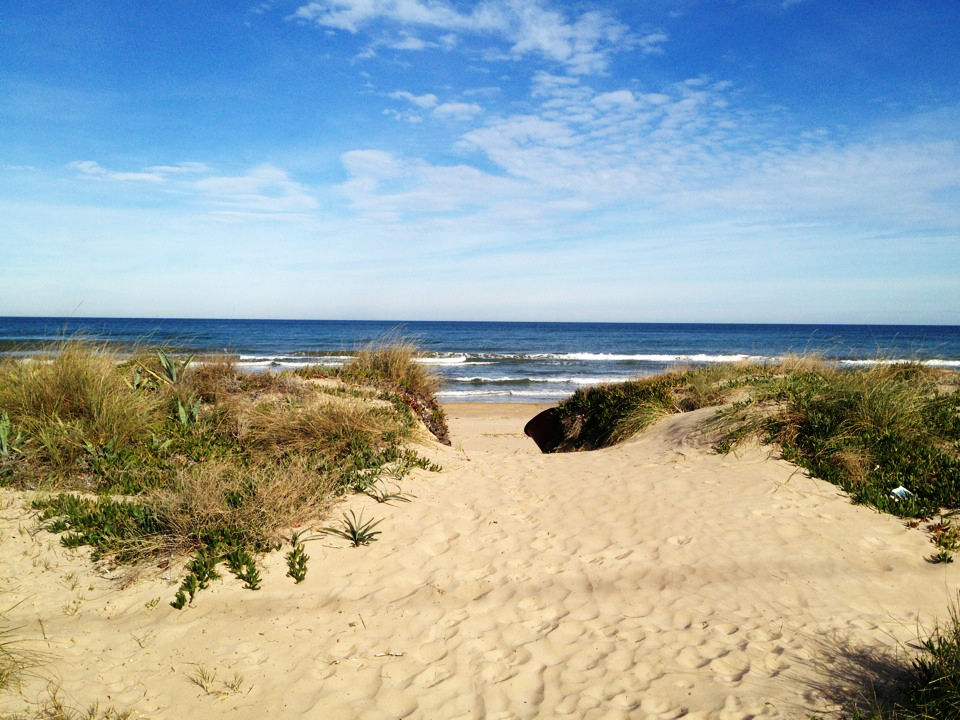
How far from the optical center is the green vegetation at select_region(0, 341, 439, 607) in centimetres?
507

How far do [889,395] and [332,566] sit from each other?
24.3 ft

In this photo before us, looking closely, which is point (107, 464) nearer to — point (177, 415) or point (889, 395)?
point (177, 415)

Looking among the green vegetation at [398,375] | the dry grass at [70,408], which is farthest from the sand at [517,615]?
the green vegetation at [398,375]

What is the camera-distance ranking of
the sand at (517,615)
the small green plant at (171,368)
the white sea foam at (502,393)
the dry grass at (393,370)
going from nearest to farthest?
the sand at (517,615), the small green plant at (171,368), the dry grass at (393,370), the white sea foam at (502,393)

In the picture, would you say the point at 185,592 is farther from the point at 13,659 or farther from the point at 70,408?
the point at 70,408

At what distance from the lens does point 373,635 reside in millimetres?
4117

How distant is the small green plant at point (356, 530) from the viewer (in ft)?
17.7

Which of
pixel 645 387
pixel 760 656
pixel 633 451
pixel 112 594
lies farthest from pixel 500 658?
pixel 645 387

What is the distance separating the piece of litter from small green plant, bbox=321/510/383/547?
18.3 feet

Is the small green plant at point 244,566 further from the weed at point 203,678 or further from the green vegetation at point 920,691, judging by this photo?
the green vegetation at point 920,691

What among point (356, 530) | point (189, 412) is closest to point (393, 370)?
point (189, 412)

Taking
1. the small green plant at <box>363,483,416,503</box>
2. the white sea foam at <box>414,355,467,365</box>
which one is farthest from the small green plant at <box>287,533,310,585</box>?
the white sea foam at <box>414,355,467,365</box>

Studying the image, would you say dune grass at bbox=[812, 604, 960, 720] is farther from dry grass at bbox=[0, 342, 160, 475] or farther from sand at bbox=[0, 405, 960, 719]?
dry grass at bbox=[0, 342, 160, 475]

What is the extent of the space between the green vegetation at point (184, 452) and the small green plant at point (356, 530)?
28cm
